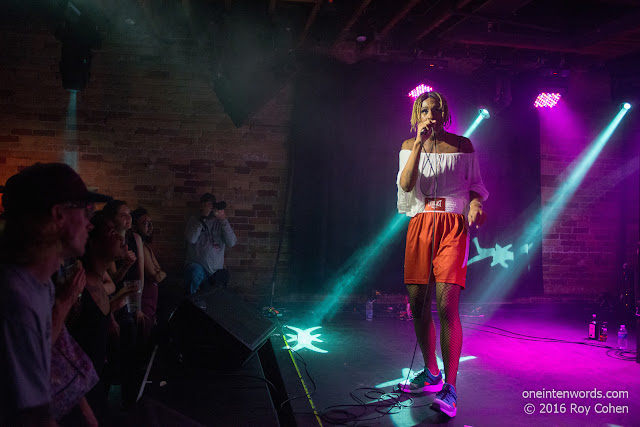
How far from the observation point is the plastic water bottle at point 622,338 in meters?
4.34

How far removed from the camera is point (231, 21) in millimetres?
5254

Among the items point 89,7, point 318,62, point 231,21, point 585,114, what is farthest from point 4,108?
point 585,114

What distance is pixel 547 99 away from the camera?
21.6ft

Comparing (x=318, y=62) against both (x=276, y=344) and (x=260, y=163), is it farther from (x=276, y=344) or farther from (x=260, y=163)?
(x=276, y=344)

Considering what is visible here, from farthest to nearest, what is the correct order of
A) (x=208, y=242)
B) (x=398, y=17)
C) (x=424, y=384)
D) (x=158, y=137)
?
(x=158, y=137)
(x=208, y=242)
(x=398, y=17)
(x=424, y=384)

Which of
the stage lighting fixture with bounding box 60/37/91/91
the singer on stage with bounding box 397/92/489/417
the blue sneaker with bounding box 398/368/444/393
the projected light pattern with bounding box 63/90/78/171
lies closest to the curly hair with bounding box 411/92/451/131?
the singer on stage with bounding box 397/92/489/417

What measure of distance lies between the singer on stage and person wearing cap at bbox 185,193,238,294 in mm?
3080

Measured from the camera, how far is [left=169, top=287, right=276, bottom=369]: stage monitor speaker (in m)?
3.17

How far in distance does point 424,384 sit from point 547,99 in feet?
16.9

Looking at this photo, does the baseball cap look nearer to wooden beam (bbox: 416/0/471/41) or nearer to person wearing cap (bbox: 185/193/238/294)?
person wearing cap (bbox: 185/193/238/294)

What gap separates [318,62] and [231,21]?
1418 millimetres

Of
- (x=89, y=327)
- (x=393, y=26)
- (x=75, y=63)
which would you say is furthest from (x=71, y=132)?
(x=89, y=327)

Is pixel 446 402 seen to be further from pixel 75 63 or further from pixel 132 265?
pixel 75 63

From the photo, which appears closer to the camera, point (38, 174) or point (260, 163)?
point (38, 174)
